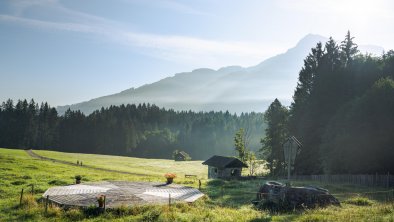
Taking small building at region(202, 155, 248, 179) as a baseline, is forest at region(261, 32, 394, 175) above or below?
above

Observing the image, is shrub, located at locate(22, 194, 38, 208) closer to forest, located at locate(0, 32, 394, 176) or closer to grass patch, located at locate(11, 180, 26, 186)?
grass patch, located at locate(11, 180, 26, 186)

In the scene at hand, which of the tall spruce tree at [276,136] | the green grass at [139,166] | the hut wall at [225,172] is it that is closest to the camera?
the hut wall at [225,172]

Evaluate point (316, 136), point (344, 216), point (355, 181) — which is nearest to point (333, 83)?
point (316, 136)

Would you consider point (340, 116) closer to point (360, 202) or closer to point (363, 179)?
point (363, 179)

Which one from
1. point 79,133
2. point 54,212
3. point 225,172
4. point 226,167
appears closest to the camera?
point 54,212

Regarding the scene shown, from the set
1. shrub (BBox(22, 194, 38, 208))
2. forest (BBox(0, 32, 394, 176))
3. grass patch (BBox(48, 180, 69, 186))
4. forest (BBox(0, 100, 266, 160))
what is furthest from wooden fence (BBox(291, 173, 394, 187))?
forest (BBox(0, 100, 266, 160))

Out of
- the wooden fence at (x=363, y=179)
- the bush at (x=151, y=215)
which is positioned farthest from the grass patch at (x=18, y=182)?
the wooden fence at (x=363, y=179)

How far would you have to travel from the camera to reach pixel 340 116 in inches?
2311

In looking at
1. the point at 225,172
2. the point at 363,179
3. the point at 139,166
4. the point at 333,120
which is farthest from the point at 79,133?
the point at 363,179

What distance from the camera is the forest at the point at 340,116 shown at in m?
51.4

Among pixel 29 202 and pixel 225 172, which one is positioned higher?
pixel 29 202

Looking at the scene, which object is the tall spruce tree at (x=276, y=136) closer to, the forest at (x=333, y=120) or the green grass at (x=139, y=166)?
the forest at (x=333, y=120)

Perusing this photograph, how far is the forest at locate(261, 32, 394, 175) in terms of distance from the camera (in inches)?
2024

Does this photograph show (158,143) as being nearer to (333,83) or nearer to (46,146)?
(46,146)
